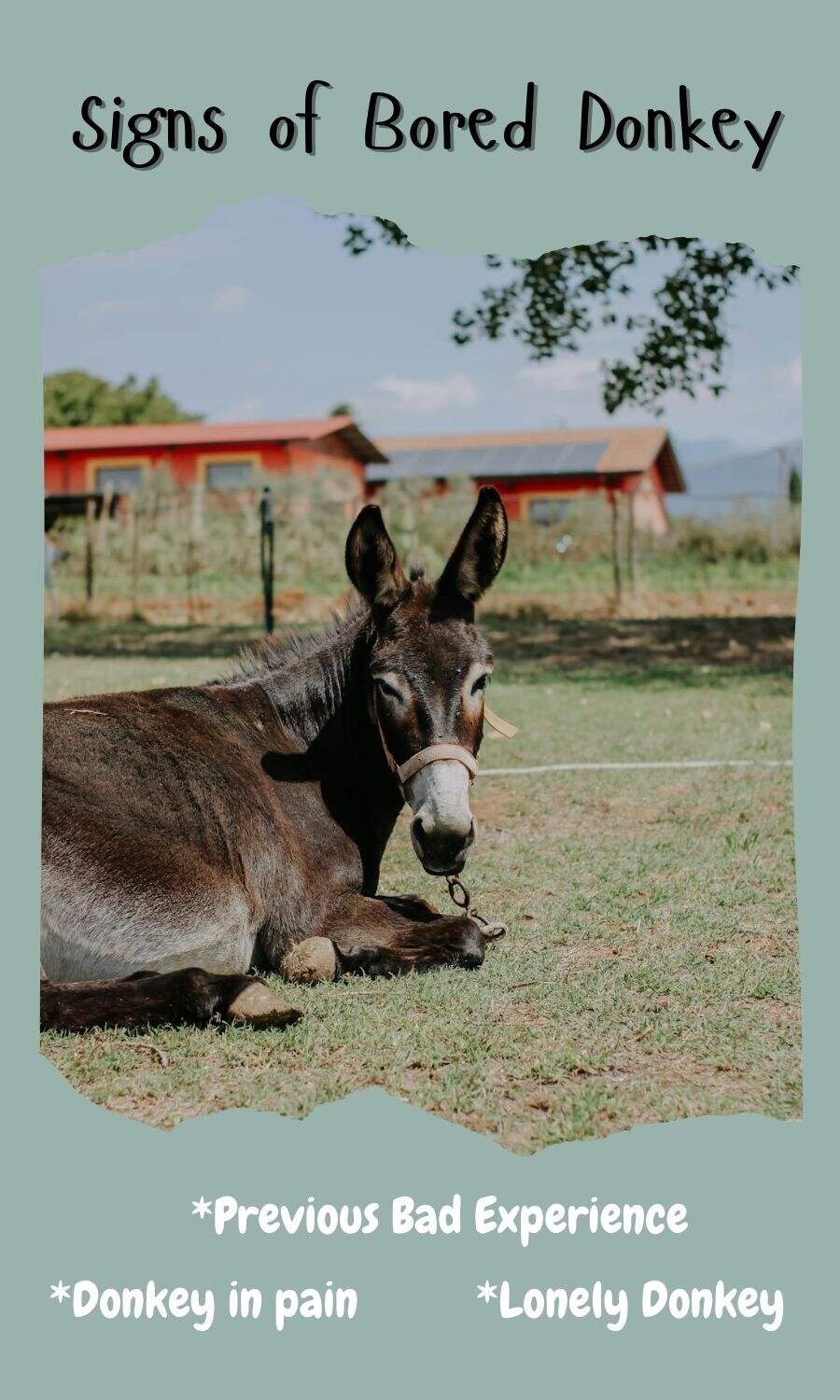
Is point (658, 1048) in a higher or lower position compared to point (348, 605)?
lower

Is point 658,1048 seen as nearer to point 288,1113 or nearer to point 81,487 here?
point 288,1113

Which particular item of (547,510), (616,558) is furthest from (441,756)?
(547,510)

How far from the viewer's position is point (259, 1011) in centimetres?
426

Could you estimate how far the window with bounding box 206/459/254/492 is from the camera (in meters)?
19.6

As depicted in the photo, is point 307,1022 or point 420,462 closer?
point 307,1022

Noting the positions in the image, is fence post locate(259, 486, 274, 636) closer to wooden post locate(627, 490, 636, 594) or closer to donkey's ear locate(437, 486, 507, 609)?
wooden post locate(627, 490, 636, 594)

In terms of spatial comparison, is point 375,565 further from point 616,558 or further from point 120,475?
point 120,475

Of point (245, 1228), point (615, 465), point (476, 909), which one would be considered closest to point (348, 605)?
point (476, 909)

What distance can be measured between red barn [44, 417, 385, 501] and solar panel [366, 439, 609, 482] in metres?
0.68

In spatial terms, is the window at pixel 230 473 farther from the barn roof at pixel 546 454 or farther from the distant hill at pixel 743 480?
the distant hill at pixel 743 480

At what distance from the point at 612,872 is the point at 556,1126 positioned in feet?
8.03

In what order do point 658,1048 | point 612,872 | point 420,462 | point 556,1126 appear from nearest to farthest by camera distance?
point 556,1126
point 658,1048
point 612,872
point 420,462

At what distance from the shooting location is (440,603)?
192 inches

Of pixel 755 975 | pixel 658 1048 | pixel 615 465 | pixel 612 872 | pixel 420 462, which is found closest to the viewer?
pixel 658 1048
